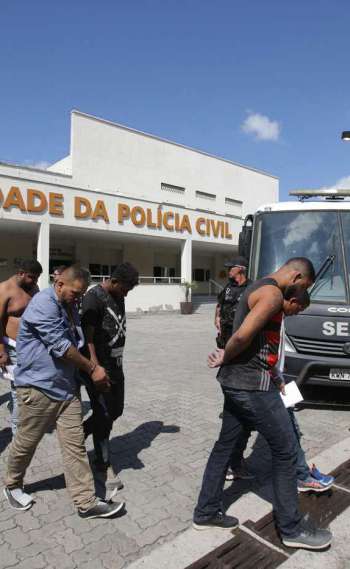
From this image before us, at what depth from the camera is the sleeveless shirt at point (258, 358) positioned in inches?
94.7

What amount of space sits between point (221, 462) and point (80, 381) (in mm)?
1212

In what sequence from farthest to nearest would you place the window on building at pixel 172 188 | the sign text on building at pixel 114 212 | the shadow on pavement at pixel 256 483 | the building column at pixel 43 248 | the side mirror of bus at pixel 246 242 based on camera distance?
1. the window on building at pixel 172 188
2. the building column at pixel 43 248
3. the sign text on building at pixel 114 212
4. the side mirror of bus at pixel 246 242
5. the shadow on pavement at pixel 256 483

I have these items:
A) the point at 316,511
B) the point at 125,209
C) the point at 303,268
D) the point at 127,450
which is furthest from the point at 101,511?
the point at 125,209

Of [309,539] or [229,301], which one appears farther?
[229,301]

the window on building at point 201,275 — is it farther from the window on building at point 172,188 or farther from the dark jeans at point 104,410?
the dark jeans at point 104,410

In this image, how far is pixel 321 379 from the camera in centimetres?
484

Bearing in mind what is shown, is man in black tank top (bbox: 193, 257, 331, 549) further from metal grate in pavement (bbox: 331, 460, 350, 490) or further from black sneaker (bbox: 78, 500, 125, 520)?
metal grate in pavement (bbox: 331, 460, 350, 490)

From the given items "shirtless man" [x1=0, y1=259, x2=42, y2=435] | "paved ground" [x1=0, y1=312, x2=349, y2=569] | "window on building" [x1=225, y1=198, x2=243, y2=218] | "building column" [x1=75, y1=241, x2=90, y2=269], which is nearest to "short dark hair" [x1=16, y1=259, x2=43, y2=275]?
"shirtless man" [x1=0, y1=259, x2=42, y2=435]

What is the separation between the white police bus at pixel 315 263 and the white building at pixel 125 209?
12.8 metres

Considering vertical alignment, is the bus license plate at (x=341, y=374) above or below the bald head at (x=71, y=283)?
below

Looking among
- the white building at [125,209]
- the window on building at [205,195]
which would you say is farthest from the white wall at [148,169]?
the window on building at [205,195]

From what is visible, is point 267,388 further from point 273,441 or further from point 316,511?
point 316,511

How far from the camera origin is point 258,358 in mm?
2428

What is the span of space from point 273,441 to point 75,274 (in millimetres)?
1628
